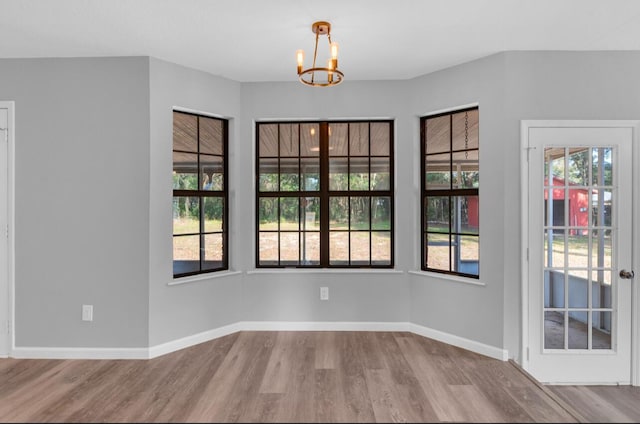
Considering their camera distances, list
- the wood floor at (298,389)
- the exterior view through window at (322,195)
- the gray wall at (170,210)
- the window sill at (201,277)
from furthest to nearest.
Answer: the exterior view through window at (322,195) < the window sill at (201,277) < the gray wall at (170,210) < the wood floor at (298,389)

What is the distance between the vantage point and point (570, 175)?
325cm

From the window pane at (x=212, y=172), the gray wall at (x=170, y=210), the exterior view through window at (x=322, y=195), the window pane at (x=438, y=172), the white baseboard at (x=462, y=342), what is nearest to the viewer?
the white baseboard at (x=462, y=342)

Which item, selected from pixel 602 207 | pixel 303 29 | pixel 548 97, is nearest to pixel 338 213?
pixel 303 29

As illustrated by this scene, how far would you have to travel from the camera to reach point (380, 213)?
163 inches

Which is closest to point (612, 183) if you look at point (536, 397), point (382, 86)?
point (536, 397)

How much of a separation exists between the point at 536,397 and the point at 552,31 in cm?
270

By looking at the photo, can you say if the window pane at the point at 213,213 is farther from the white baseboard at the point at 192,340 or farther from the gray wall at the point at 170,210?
the white baseboard at the point at 192,340

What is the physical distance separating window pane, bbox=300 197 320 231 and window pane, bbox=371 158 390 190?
645 millimetres

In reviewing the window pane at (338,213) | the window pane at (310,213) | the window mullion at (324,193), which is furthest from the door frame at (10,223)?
the window pane at (338,213)

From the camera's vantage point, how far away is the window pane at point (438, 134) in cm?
384

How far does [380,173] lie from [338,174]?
0.45 metres

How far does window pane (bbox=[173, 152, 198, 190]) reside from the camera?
3.73 m

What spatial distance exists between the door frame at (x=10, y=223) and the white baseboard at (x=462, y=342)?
3.76 m

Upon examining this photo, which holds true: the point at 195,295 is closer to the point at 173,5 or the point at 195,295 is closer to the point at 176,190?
the point at 176,190
